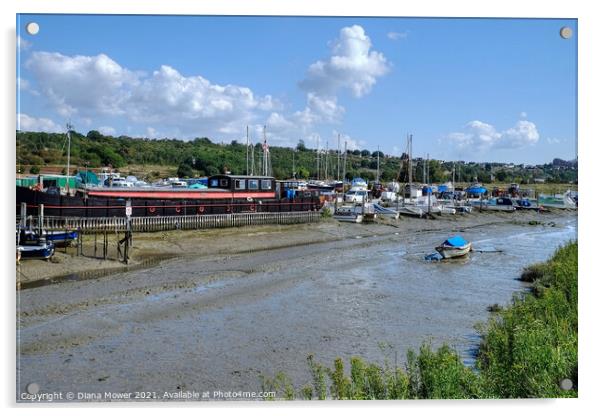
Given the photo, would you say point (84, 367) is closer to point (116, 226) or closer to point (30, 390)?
point (30, 390)

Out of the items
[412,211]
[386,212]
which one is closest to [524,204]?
[412,211]

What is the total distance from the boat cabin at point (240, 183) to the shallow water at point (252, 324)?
13694mm

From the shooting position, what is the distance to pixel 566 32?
920cm

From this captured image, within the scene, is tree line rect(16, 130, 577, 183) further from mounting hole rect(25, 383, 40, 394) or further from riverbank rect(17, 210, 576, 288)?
mounting hole rect(25, 383, 40, 394)

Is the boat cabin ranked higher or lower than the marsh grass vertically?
higher

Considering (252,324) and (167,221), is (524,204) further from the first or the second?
(252,324)

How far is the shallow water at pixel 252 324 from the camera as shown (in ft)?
35.7

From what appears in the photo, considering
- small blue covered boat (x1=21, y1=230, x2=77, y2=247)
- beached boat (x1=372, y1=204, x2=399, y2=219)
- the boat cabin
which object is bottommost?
small blue covered boat (x1=21, y1=230, x2=77, y2=247)

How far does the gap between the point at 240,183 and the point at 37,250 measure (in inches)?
775

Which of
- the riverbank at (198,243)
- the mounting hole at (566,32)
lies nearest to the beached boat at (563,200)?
the riverbank at (198,243)

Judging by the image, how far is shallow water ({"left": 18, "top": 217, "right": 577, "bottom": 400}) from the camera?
1088cm

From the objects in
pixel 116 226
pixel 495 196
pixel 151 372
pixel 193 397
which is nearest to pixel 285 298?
pixel 151 372

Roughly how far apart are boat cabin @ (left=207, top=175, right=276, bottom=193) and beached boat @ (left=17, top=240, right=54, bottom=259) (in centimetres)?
1841

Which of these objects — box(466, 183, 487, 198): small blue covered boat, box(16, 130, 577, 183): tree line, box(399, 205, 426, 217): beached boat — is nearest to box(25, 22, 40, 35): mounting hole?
box(16, 130, 577, 183): tree line
